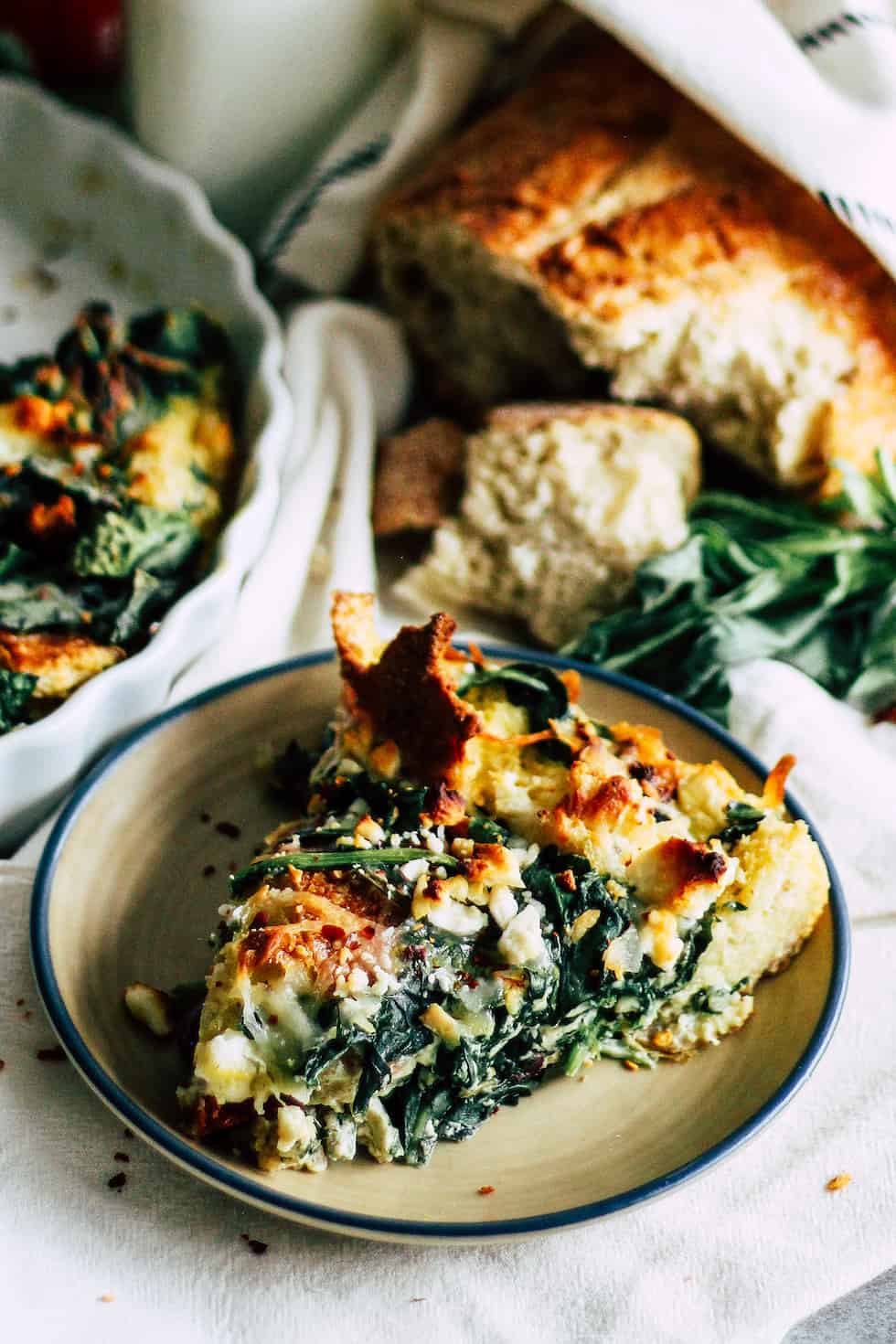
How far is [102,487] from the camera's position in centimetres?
269

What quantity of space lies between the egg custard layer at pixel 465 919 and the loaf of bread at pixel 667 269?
109 centimetres

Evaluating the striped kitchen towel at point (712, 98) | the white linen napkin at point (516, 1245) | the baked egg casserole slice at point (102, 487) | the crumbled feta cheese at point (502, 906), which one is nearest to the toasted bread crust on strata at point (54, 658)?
the baked egg casserole slice at point (102, 487)

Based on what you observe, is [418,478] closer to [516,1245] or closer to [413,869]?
[413,869]

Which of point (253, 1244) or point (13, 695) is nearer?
point (253, 1244)

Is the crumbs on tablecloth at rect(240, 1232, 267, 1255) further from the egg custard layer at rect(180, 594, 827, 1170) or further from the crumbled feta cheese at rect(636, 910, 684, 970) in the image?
the crumbled feta cheese at rect(636, 910, 684, 970)

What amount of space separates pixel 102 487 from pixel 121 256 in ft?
3.67

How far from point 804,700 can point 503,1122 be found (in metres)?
1.19

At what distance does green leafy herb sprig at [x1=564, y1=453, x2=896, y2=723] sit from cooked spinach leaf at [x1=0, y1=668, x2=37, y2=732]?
114 cm

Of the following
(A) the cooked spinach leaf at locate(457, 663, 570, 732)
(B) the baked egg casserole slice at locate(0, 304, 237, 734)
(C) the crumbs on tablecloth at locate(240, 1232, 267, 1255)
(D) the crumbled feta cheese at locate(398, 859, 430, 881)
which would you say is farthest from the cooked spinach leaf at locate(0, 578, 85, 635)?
(C) the crumbs on tablecloth at locate(240, 1232, 267, 1255)

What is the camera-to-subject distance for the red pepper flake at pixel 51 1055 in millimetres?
2086

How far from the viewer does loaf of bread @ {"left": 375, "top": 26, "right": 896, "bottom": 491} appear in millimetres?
3035

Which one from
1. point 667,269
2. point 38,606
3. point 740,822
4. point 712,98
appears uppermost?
point 712,98

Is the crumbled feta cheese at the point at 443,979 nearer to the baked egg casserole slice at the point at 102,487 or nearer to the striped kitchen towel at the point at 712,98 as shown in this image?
the baked egg casserole slice at the point at 102,487

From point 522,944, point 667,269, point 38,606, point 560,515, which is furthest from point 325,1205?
point 667,269
